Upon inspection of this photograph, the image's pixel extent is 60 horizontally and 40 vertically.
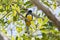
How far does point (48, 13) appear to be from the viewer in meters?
0.87

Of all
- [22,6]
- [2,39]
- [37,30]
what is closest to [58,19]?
[37,30]

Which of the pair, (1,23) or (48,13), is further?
(1,23)

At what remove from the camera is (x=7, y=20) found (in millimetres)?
1428

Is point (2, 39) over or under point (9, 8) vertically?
under

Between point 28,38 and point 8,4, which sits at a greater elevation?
point 8,4

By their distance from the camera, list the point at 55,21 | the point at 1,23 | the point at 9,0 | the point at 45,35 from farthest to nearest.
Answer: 1. the point at 1,23
2. the point at 9,0
3. the point at 55,21
4. the point at 45,35

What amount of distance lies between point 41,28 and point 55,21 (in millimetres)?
90

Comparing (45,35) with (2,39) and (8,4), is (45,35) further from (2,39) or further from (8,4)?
(8,4)

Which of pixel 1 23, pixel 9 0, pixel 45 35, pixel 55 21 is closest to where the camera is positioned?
pixel 45 35

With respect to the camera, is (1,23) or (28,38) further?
(1,23)

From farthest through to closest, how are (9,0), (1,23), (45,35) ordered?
1. (1,23)
2. (9,0)
3. (45,35)

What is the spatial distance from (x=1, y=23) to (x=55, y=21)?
2.15 feet

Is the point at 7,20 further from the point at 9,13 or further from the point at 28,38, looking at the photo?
the point at 28,38

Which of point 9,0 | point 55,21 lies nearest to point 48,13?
point 55,21
